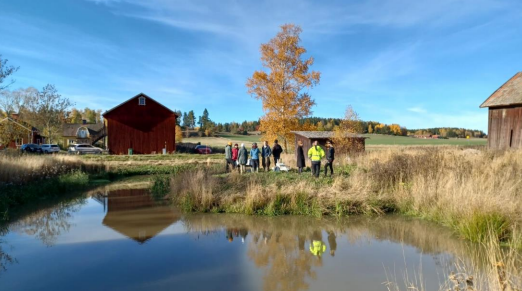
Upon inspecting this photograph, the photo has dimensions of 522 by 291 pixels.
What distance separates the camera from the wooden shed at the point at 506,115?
2168 cm

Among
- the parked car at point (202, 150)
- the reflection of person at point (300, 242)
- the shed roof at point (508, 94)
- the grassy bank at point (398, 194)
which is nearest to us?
the reflection of person at point (300, 242)

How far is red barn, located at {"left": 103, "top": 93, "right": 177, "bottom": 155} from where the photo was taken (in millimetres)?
36188

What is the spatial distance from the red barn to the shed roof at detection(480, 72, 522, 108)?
30.5 meters

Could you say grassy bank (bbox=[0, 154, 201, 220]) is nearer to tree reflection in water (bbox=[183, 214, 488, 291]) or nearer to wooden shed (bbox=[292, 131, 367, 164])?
tree reflection in water (bbox=[183, 214, 488, 291])

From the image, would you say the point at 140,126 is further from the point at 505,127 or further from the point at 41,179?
the point at 505,127

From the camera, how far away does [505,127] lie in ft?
74.3

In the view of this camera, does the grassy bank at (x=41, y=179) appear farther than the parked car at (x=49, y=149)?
No

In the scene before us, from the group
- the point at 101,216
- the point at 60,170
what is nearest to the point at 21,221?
the point at 101,216

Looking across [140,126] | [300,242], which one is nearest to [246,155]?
[300,242]

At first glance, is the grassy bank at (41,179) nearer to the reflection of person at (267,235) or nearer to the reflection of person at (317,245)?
the reflection of person at (267,235)

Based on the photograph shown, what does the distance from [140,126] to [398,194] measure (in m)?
32.2

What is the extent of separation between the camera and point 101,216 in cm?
1040

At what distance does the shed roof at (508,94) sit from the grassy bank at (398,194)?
1153 cm

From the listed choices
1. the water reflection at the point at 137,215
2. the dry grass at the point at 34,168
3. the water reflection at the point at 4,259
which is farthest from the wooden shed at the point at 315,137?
the water reflection at the point at 4,259
